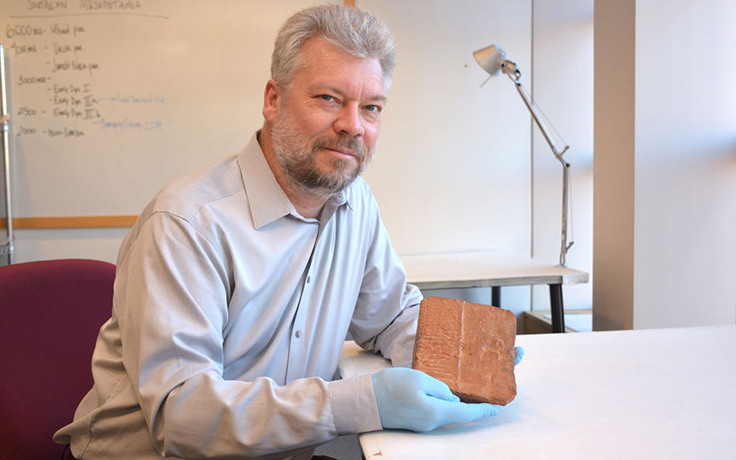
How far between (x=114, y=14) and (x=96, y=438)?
2.31 metres

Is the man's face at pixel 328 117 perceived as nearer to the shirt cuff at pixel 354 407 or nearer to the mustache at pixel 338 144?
the mustache at pixel 338 144

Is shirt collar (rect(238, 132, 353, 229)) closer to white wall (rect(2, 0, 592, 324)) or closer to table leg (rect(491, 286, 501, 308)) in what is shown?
white wall (rect(2, 0, 592, 324))

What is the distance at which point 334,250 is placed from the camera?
1174mm

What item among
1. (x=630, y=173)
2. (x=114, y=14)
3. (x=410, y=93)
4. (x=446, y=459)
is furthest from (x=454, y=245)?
(x=446, y=459)

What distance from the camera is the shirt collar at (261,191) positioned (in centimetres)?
105

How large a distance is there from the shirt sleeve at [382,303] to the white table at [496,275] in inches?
31.1

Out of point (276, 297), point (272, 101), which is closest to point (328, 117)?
point (272, 101)

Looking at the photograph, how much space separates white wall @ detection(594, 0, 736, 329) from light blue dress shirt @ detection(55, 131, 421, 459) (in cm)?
126

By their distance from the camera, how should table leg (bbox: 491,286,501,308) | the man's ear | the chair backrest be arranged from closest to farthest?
the chair backrest, the man's ear, table leg (bbox: 491,286,501,308)

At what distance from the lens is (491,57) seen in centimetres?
233

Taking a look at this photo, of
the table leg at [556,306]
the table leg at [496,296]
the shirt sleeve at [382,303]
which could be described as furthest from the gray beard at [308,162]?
the table leg at [496,296]

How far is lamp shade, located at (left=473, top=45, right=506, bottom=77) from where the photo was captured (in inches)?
91.0

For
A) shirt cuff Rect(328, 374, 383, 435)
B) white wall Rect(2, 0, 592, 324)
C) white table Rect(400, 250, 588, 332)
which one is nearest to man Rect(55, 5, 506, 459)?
shirt cuff Rect(328, 374, 383, 435)

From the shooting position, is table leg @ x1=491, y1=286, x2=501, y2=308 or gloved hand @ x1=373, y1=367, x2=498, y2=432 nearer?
gloved hand @ x1=373, y1=367, x2=498, y2=432
